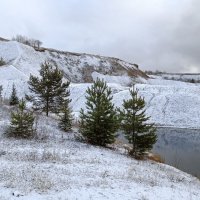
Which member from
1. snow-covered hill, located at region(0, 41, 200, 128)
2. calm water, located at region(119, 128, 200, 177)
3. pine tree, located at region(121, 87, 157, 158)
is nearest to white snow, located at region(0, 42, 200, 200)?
pine tree, located at region(121, 87, 157, 158)

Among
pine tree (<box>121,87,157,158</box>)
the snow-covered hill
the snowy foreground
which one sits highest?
the snow-covered hill

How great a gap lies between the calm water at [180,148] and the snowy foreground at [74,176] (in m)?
7.28

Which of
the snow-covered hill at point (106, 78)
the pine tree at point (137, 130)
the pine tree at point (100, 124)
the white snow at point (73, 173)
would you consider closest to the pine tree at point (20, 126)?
the white snow at point (73, 173)

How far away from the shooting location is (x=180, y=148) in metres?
32.7

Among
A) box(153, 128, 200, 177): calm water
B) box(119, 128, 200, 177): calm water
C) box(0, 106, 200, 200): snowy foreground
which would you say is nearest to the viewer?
box(0, 106, 200, 200): snowy foreground

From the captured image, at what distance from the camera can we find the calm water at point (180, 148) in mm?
25441

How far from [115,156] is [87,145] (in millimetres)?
Answer: 2376

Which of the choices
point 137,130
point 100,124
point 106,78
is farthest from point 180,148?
point 106,78

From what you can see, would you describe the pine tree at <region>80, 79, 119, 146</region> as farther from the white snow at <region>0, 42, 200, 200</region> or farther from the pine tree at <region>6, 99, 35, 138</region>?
the pine tree at <region>6, 99, 35, 138</region>

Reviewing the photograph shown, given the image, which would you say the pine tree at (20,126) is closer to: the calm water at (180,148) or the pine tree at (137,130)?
the pine tree at (137,130)

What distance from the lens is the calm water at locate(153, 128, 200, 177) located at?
25441mm

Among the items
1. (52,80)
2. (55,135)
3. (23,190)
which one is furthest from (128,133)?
(23,190)

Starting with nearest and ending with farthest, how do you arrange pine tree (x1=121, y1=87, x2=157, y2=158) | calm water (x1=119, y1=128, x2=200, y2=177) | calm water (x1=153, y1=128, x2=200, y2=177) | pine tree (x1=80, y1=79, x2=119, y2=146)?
1. pine tree (x1=121, y1=87, x2=157, y2=158)
2. pine tree (x1=80, y1=79, x2=119, y2=146)
3. calm water (x1=119, y1=128, x2=200, y2=177)
4. calm water (x1=153, y1=128, x2=200, y2=177)

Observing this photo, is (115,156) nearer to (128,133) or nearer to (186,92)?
(128,133)
